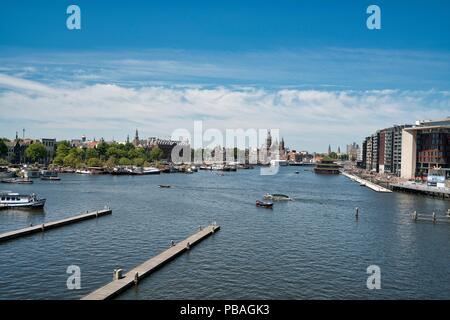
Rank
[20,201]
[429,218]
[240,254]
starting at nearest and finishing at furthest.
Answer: [240,254] → [429,218] → [20,201]

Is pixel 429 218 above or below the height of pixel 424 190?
below

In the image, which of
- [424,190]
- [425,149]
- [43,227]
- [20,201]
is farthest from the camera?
[425,149]

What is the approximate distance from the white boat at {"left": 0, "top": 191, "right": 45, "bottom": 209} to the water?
3670 mm

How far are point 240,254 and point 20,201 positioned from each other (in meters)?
45.3

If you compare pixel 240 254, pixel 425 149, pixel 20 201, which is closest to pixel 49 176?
pixel 20 201

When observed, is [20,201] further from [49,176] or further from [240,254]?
[49,176]

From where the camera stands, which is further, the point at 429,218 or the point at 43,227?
the point at 429,218

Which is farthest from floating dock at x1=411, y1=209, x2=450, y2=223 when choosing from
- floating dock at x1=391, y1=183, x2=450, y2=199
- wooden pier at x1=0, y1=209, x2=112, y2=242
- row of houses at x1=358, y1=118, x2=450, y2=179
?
row of houses at x1=358, y1=118, x2=450, y2=179

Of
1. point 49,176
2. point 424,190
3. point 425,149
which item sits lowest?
point 424,190

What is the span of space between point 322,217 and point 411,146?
105033mm

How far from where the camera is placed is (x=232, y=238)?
49.8 meters

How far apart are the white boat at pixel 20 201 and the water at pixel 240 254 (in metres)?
3.67

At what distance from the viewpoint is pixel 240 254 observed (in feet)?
137
